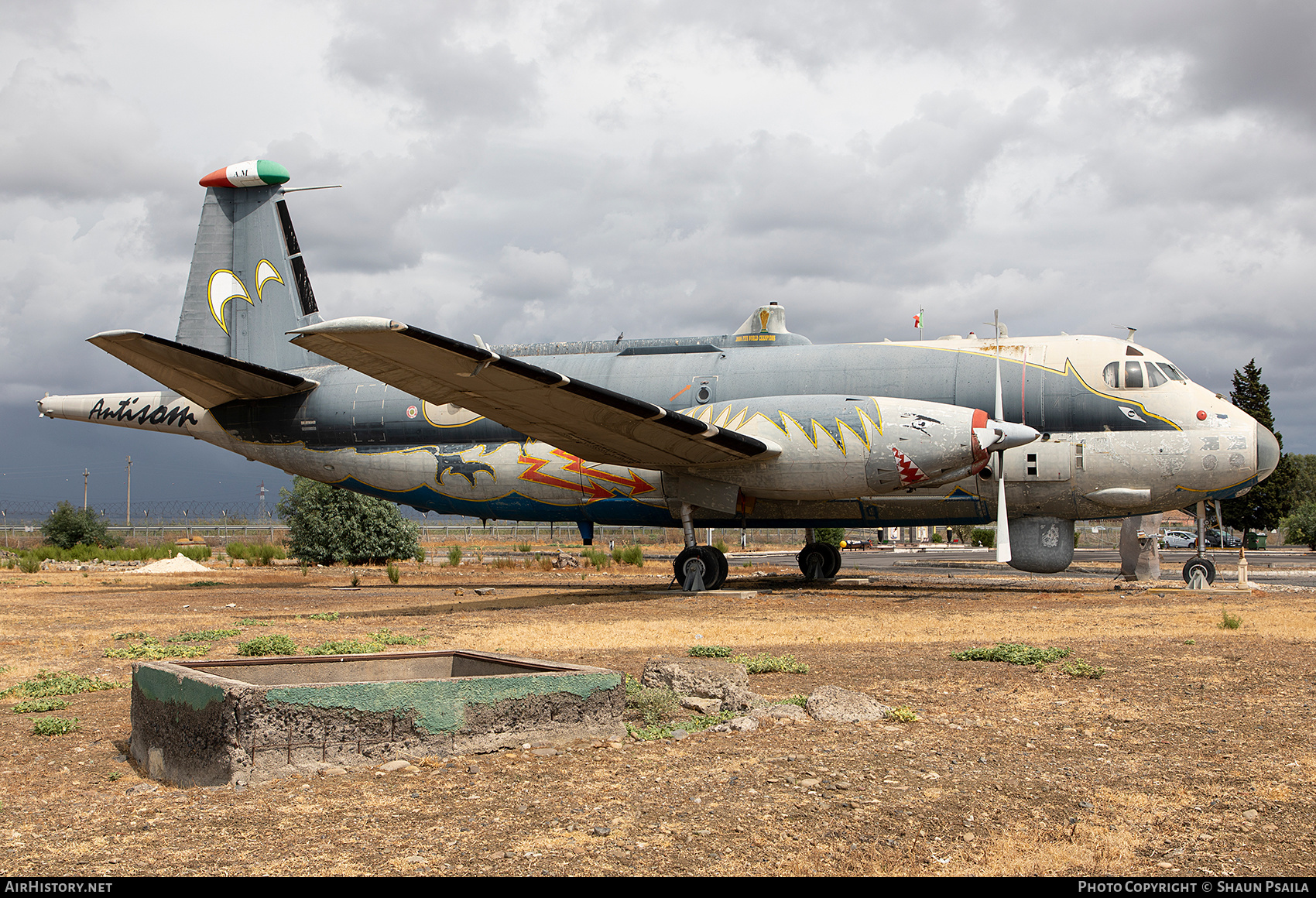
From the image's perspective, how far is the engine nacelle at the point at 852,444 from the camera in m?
16.9

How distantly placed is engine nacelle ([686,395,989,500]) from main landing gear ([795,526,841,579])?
485 cm

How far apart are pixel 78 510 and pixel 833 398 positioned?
1649 inches

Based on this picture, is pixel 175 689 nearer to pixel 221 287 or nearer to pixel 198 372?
pixel 198 372

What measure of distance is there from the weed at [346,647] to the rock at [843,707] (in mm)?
5060

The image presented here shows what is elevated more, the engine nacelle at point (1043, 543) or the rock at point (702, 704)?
the engine nacelle at point (1043, 543)

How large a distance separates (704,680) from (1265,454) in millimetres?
15121

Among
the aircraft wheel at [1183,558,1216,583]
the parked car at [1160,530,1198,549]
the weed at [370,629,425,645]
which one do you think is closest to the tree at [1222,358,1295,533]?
the parked car at [1160,530,1198,549]

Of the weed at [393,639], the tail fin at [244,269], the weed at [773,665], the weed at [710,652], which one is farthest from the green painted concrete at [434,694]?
the tail fin at [244,269]

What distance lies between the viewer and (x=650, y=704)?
268 inches

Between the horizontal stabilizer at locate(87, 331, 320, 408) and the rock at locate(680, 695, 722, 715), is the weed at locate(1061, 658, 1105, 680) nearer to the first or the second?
the rock at locate(680, 695, 722, 715)

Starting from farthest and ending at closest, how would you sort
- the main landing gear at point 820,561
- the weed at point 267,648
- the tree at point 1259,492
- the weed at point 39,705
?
the tree at point 1259,492, the main landing gear at point 820,561, the weed at point 267,648, the weed at point 39,705

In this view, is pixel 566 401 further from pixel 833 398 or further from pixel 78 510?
pixel 78 510

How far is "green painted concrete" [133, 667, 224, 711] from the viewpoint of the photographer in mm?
5430

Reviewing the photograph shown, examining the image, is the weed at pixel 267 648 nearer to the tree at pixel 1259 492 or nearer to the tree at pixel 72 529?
the tree at pixel 72 529
